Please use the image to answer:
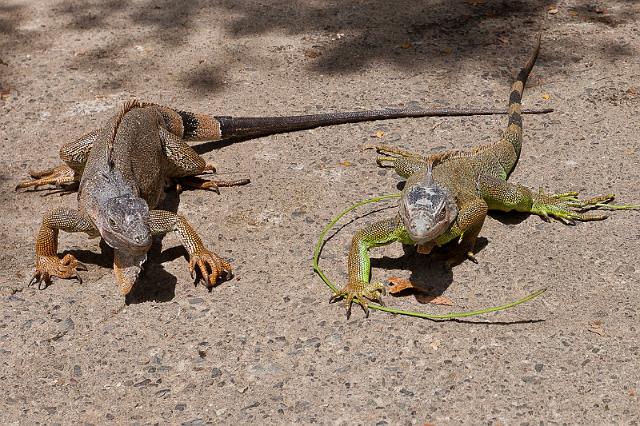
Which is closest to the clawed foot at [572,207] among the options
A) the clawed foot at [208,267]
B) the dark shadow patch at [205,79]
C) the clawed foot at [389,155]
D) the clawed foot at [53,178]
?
the clawed foot at [389,155]

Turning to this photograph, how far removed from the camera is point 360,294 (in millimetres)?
4359

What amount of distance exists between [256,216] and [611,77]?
336cm

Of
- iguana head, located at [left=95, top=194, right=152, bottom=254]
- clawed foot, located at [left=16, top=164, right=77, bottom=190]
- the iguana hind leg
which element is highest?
iguana head, located at [left=95, top=194, right=152, bottom=254]

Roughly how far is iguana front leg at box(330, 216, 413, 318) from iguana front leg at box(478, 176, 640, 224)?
74cm

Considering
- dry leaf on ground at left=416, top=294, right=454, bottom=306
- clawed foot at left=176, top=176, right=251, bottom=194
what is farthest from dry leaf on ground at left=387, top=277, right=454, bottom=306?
clawed foot at left=176, top=176, right=251, bottom=194

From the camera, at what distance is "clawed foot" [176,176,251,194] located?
5.57 meters

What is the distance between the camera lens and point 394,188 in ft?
17.8

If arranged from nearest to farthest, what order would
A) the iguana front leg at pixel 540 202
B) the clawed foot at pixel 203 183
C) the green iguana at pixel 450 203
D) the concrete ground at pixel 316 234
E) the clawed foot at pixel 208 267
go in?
the concrete ground at pixel 316 234 → the green iguana at pixel 450 203 → the clawed foot at pixel 208 267 → the iguana front leg at pixel 540 202 → the clawed foot at pixel 203 183

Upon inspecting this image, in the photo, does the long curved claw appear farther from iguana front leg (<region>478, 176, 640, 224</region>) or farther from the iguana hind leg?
the iguana hind leg

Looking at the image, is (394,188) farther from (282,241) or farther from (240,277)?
(240,277)

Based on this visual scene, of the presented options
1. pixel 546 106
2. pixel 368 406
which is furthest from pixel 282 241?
pixel 546 106

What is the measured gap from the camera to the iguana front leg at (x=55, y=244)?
187 inches

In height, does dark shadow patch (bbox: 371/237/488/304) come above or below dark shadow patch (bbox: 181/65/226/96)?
above

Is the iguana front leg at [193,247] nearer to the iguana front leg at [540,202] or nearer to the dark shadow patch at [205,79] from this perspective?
the iguana front leg at [540,202]
